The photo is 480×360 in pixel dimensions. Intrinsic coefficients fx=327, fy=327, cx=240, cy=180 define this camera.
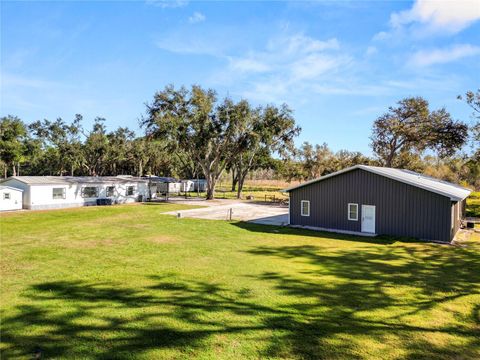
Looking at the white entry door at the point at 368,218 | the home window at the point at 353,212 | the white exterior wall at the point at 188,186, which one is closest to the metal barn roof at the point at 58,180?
the white exterior wall at the point at 188,186

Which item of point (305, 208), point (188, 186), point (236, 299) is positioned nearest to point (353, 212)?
point (305, 208)

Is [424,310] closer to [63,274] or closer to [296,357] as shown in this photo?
[296,357]

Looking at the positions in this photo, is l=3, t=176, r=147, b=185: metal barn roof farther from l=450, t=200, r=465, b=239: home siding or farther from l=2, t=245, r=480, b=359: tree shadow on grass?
l=450, t=200, r=465, b=239: home siding

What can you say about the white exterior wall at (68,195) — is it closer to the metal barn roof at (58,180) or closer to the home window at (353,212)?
the metal barn roof at (58,180)

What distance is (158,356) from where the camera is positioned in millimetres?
6246

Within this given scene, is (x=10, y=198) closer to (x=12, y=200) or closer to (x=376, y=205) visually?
(x=12, y=200)

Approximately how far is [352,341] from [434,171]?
74385mm

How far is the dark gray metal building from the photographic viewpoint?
731 inches

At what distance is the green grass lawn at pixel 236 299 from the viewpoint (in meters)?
6.66

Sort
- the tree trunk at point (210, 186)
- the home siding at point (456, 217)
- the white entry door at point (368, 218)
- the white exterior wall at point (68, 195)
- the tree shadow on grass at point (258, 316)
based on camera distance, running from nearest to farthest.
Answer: the tree shadow on grass at point (258, 316)
the home siding at point (456, 217)
the white entry door at point (368, 218)
the white exterior wall at point (68, 195)
the tree trunk at point (210, 186)

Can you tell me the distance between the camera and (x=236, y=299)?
9125 mm

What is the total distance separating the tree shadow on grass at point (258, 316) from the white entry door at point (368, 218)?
28.3 ft

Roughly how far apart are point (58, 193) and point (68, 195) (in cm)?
103

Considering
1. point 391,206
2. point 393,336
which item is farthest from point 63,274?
point 391,206
